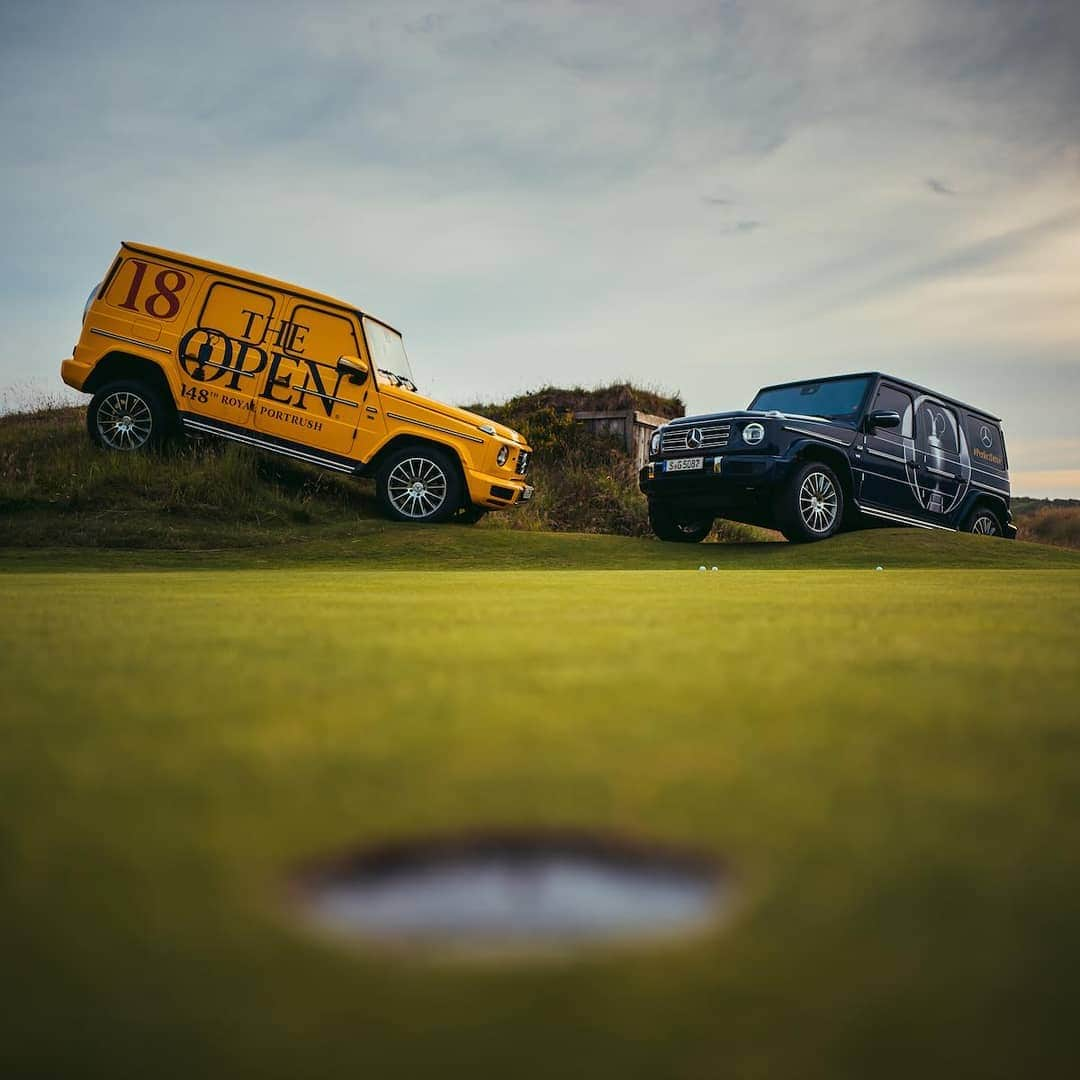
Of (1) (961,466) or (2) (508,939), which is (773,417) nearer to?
(1) (961,466)

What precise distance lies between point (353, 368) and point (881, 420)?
6064 mm

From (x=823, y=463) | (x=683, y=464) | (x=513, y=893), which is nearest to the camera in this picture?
(x=513, y=893)

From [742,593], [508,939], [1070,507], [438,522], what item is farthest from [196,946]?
[1070,507]

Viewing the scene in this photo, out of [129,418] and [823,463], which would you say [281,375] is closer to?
[129,418]

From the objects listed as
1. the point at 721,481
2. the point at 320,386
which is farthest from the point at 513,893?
the point at 320,386

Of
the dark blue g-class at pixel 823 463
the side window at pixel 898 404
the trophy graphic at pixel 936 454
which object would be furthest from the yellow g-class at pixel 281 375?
the trophy graphic at pixel 936 454

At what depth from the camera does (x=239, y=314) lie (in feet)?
43.4

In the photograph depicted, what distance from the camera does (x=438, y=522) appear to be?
1355 centimetres

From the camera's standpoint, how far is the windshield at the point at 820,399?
12.9 m

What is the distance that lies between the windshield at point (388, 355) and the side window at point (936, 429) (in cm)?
630

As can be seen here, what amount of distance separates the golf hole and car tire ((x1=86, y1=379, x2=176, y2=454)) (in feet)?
43.9

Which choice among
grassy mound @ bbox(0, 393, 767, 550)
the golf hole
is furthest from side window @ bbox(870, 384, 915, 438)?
the golf hole

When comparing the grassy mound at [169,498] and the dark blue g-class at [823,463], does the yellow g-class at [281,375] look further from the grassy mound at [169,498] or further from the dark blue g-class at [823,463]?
the dark blue g-class at [823,463]

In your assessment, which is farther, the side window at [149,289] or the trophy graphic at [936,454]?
the trophy graphic at [936,454]
